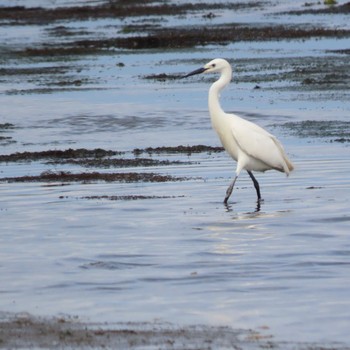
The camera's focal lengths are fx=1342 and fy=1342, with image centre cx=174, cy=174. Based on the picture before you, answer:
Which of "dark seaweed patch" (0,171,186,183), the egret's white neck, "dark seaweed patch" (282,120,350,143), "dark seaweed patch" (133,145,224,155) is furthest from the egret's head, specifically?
"dark seaweed patch" (282,120,350,143)

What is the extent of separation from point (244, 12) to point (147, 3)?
9.18 metres

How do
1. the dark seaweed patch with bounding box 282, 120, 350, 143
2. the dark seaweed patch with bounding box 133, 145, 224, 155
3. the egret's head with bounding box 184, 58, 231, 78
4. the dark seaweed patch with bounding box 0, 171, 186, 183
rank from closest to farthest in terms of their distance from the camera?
the egret's head with bounding box 184, 58, 231, 78 < the dark seaweed patch with bounding box 0, 171, 186, 183 < the dark seaweed patch with bounding box 133, 145, 224, 155 < the dark seaweed patch with bounding box 282, 120, 350, 143

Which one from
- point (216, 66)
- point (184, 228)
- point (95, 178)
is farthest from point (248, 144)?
point (184, 228)

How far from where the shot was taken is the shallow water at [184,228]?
9609 millimetres

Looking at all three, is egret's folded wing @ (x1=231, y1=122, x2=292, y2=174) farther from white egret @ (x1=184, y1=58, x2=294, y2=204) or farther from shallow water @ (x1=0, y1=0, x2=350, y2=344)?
shallow water @ (x1=0, y1=0, x2=350, y2=344)

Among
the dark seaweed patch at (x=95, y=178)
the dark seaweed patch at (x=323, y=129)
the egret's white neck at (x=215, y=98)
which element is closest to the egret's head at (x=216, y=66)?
the egret's white neck at (x=215, y=98)

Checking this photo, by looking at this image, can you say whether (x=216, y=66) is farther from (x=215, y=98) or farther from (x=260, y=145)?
(x=260, y=145)

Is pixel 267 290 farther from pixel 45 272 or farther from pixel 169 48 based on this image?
pixel 169 48

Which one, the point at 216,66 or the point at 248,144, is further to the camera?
the point at 216,66

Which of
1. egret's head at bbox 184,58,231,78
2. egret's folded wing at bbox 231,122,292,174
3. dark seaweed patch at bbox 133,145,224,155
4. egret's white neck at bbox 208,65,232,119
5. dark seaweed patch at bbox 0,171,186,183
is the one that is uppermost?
egret's head at bbox 184,58,231,78

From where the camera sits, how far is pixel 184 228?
13.4 metres

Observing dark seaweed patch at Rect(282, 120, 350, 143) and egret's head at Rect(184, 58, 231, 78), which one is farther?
dark seaweed patch at Rect(282, 120, 350, 143)

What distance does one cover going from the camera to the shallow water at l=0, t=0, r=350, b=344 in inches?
378

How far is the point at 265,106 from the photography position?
25453mm
